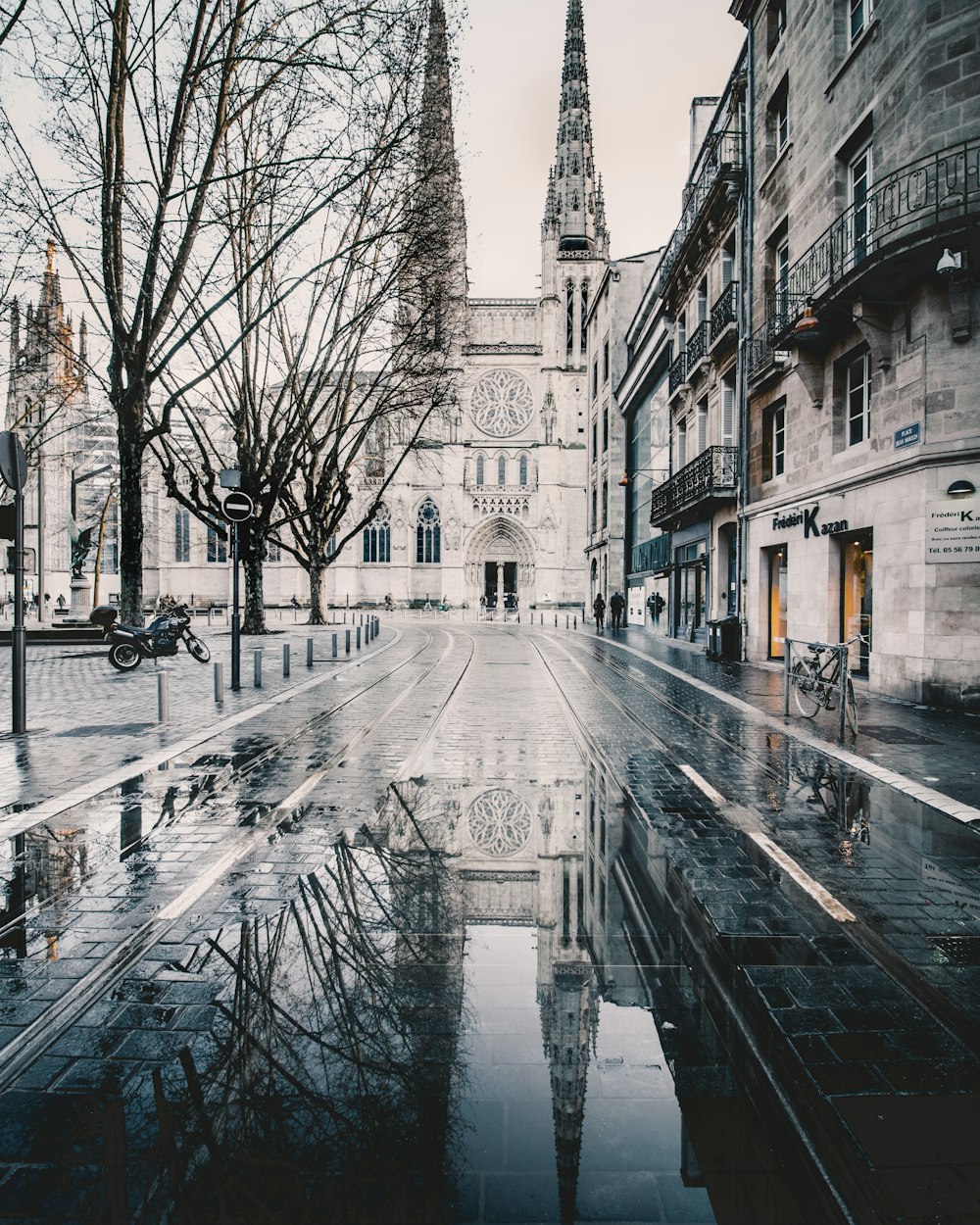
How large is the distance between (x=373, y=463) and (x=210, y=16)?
45.7 m

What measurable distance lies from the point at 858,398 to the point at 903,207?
3473 millimetres

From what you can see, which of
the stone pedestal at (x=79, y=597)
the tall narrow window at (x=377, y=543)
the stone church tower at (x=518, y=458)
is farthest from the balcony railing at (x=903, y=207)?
the tall narrow window at (x=377, y=543)

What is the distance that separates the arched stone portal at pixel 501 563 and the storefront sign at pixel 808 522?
45.6 m

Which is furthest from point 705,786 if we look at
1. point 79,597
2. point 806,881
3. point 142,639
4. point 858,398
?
point 79,597

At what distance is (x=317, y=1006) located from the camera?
118 inches

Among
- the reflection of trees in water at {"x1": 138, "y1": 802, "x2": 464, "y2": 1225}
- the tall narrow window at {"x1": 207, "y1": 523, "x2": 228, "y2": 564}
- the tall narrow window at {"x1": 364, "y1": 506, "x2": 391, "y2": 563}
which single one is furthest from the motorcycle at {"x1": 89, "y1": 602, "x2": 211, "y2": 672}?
the tall narrow window at {"x1": 207, "y1": 523, "x2": 228, "y2": 564}

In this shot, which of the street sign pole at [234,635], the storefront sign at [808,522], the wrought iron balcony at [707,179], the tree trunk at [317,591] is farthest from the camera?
the tree trunk at [317,591]

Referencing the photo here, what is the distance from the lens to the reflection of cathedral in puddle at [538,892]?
8.87 feet

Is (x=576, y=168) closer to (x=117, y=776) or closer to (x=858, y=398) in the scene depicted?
(x=858, y=398)

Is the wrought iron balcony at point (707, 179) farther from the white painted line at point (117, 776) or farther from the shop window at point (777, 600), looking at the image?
the white painted line at point (117, 776)

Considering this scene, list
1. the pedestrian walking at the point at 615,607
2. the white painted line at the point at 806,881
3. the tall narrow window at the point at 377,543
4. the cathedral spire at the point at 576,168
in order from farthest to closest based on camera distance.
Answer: the tall narrow window at the point at 377,543 → the cathedral spire at the point at 576,168 → the pedestrian walking at the point at 615,607 → the white painted line at the point at 806,881

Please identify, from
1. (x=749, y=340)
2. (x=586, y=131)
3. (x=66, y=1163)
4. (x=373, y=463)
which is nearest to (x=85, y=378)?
(x=749, y=340)

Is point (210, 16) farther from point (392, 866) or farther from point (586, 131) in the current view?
point (586, 131)

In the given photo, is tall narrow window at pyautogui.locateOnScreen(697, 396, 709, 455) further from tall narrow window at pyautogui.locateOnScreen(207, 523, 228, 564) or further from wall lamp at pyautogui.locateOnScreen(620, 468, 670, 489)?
tall narrow window at pyautogui.locateOnScreen(207, 523, 228, 564)
